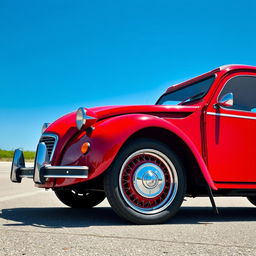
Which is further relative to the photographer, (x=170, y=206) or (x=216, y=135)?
(x=216, y=135)

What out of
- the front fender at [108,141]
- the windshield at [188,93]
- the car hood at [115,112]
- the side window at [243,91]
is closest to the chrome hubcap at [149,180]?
the front fender at [108,141]

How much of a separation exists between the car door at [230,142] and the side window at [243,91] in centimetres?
13

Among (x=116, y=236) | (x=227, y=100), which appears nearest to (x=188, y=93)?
(x=227, y=100)

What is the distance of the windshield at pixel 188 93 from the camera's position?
486cm

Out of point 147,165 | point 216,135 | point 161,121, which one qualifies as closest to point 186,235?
point 147,165

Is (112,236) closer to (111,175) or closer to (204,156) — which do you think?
(111,175)

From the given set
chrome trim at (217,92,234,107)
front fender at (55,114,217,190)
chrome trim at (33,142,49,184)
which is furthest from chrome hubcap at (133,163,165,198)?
chrome trim at (217,92,234,107)

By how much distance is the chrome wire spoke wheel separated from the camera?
12.4 ft

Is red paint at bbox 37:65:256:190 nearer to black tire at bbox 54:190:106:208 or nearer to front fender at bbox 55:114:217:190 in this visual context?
front fender at bbox 55:114:217:190

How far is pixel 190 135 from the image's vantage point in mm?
4285

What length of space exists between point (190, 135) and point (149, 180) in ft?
2.68

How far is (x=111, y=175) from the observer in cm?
368

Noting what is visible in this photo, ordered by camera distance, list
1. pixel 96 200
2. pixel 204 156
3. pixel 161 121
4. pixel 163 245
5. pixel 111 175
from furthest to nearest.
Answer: pixel 96 200 → pixel 204 156 → pixel 161 121 → pixel 111 175 → pixel 163 245

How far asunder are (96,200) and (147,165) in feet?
6.27
